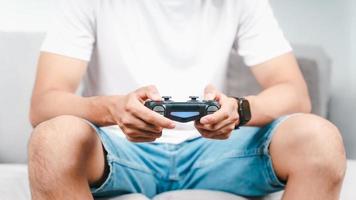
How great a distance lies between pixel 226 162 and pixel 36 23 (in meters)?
0.99

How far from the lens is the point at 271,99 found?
114 centimetres

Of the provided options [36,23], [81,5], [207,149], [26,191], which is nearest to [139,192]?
[207,149]

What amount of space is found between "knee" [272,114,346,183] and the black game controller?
0.16 m

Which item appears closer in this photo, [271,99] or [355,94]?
[271,99]

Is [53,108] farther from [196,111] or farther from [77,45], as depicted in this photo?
[196,111]

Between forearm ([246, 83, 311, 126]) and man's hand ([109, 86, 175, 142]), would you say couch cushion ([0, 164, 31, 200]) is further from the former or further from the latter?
forearm ([246, 83, 311, 126])

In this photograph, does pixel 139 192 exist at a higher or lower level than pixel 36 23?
lower

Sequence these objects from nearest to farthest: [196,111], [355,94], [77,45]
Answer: [196,111], [77,45], [355,94]

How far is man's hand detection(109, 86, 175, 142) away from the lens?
2.79ft

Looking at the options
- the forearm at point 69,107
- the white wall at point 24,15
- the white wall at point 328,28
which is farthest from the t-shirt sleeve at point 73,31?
the white wall at point 328,28

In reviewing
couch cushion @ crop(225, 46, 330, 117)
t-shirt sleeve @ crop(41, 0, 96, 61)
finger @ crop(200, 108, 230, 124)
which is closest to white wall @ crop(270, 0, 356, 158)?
couch cushion @ crop(225, 46, 330, 117)

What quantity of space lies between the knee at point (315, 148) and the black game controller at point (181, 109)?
6.4 inches

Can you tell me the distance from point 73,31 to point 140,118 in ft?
1.39

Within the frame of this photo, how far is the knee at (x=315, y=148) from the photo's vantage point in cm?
91
